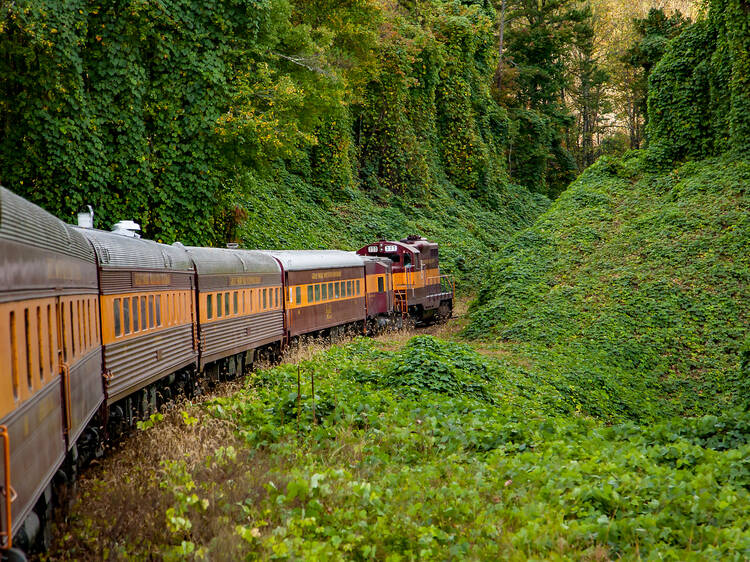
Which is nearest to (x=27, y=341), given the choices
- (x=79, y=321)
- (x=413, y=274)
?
(x=79, y=321)

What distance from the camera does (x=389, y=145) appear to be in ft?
148

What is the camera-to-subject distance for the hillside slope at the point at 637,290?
62.2ft

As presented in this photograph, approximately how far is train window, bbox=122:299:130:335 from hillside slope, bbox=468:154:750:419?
10427 millimetres

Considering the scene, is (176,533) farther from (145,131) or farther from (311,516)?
(145,131)

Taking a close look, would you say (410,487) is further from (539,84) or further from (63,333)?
(539,84)

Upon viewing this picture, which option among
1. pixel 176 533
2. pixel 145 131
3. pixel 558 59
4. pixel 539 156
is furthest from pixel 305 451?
pixel 558 59

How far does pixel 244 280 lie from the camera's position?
1678 centimetres

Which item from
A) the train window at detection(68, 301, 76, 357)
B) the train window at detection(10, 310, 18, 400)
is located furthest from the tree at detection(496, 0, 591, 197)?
the train window at detection(10, 310, 18, 400)

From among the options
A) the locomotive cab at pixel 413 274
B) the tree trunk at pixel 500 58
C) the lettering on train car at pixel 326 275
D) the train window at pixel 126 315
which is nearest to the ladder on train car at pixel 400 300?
the locomotive cab at pixel 413 274

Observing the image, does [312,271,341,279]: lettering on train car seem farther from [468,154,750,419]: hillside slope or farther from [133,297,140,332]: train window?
[133,297,140,332]: train window

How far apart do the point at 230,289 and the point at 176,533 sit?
32.4 feet

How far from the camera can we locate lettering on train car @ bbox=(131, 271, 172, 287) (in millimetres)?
10656

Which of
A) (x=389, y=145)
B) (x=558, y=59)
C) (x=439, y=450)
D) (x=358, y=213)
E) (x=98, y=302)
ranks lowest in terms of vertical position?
(x=439, y=450)

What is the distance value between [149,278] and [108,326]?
1.91 meters
